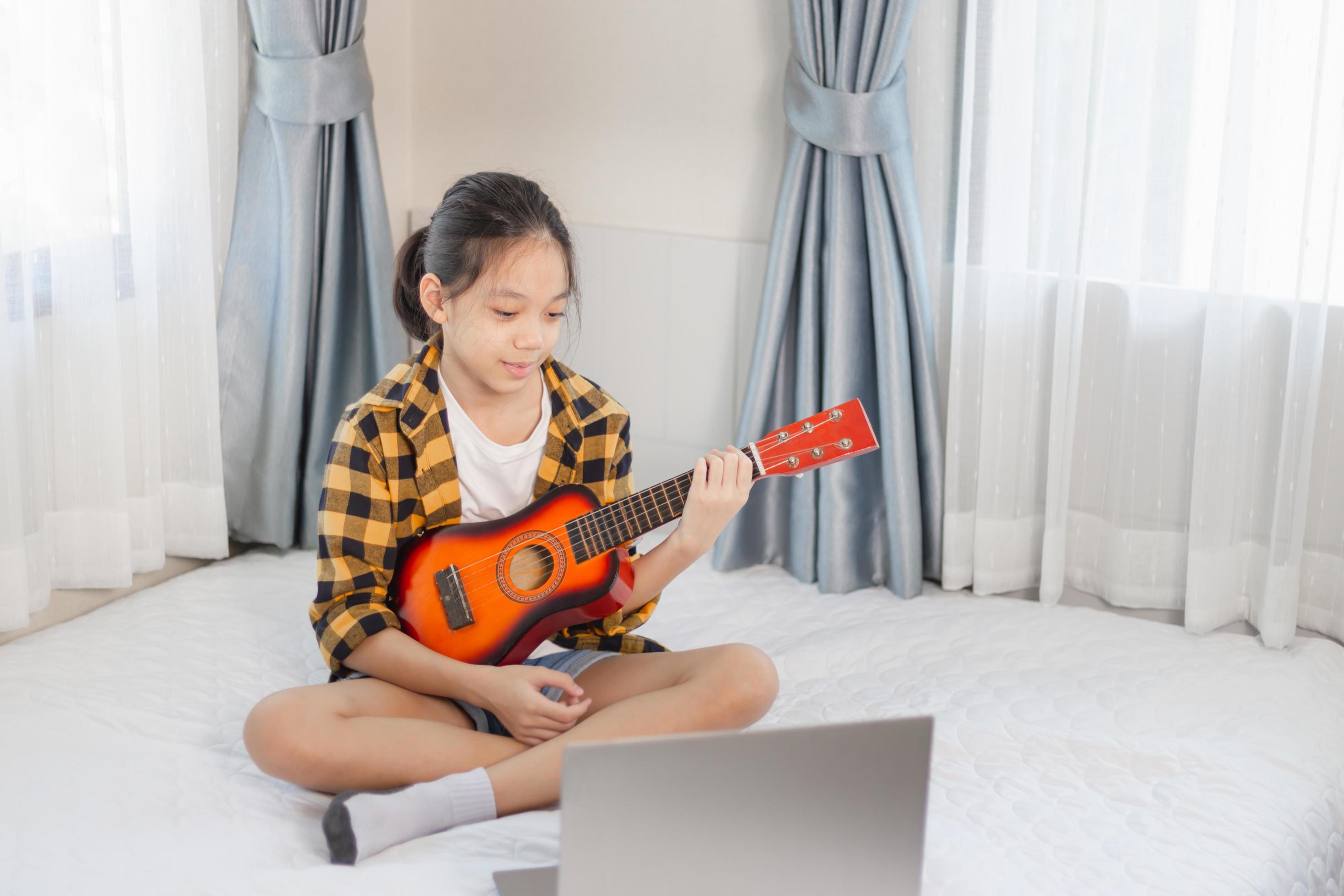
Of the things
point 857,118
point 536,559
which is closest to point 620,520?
point 536,559

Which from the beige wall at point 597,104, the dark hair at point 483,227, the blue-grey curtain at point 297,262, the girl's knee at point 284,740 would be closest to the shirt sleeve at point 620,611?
the dark hair at point 483,227

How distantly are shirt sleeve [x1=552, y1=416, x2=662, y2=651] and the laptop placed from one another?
0.63m

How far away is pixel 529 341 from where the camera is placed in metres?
1.46

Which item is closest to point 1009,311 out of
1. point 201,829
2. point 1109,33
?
point 1109,33

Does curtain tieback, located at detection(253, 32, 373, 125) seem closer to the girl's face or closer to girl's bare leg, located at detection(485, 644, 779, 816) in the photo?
the girl's face

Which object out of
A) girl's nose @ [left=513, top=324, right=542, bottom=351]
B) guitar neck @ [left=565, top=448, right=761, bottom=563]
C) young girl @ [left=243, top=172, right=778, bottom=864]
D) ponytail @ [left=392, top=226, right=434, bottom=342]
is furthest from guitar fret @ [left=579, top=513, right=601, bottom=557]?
ponytail @ [left=392, top=226, right=434, bottom=342]

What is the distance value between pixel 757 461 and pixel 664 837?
59 centimetres

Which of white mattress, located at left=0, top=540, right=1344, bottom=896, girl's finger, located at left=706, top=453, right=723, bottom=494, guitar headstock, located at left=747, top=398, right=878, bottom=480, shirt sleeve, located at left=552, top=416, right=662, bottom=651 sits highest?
guitar headstock, located at left=747, top=398, right=878, bottom=480

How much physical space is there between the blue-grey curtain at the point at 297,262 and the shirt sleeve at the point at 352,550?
0.63 m

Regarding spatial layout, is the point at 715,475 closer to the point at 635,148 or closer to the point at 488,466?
the point at 488,466

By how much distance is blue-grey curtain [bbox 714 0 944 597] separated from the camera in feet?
6.59

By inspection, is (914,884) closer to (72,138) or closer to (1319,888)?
(1319,888)

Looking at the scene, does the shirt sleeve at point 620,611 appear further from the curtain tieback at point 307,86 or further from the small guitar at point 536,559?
the curtain tieback at point 307,86

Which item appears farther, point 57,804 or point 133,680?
point 133,680
